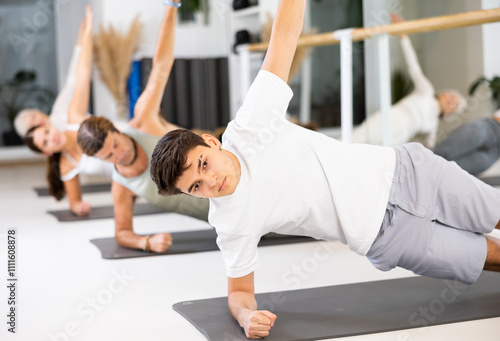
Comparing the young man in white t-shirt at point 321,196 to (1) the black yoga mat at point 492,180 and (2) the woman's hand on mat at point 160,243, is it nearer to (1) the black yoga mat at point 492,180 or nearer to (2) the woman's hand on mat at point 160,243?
(2) the woman's hand on mat at point 160,243

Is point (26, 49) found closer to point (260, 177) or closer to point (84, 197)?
point (84, 197)

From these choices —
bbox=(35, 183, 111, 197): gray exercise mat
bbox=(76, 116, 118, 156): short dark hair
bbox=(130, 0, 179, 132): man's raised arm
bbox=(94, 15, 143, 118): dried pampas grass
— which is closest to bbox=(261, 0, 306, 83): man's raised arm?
bbox=(130, 0, 179, 132): man's raised arm

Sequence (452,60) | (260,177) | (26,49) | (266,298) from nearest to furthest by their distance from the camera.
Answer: (260,177) → (266,298) → (452,60) → (26,49)

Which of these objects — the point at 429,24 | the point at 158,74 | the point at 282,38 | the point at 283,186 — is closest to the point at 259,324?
the point at 283,186

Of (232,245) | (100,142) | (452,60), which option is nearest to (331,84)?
(452,60)

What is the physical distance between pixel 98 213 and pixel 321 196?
269 cm

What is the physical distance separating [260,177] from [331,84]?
3.35 m

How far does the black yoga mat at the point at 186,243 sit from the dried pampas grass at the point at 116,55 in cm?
372

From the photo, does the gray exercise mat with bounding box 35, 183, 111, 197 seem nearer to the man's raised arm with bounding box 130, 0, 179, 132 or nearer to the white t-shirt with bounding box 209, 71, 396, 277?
the man's raised arm with bounding box 130, 0, 179, 132

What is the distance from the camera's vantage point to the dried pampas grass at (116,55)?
6.72 metres

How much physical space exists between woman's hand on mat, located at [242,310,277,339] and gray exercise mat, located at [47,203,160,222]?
249cm

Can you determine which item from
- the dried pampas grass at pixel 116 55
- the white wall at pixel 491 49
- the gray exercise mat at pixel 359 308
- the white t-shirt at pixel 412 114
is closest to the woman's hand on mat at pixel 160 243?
the gray exercise mat at pixel 359 308

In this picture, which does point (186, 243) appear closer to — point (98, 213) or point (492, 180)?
point (98, 213)

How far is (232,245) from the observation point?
1.75m
